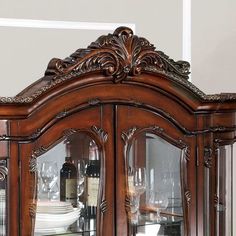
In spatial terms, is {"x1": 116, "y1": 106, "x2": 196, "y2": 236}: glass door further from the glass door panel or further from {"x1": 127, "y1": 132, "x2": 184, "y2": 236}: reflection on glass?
the glass door panel

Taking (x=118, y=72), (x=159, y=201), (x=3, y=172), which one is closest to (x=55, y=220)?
(x=3, y=172)

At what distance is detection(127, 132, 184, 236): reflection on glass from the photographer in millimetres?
1900

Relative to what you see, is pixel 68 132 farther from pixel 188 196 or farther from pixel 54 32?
pixel 54 32

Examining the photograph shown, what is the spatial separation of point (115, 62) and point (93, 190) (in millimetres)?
350

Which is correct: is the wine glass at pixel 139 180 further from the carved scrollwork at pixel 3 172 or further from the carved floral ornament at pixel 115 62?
the carved scrollwork at pixel 3 172

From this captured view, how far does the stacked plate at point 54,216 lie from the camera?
176 cm

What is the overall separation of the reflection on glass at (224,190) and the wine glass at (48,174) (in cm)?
56

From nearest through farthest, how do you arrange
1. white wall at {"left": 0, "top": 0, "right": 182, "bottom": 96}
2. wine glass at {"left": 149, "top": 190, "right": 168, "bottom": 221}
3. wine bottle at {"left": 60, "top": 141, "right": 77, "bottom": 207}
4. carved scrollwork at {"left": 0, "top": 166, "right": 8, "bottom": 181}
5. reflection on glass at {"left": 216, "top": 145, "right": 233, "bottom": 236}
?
carved scrollwork at {"left": 0, "top": 166, "right": 8, "bottom": 181} → wine bottle at {"left": 60, "top": 141, "right": 77, "bottom": 207} → wine glass at {"left": 149, "top": 190, "right": 168, "bottom": 221} → reflection on glass at {"left": 216, "top": 145, "right": 233, "bottom": 236} → white wall at {"left": 0, "top": 0, "right": 182, "bottom": 96}

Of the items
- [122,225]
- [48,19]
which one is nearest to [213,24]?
[48,19]

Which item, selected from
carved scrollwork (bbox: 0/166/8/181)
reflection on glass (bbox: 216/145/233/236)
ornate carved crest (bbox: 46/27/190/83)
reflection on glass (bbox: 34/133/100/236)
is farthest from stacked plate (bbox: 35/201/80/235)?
reflection on glass (bbox: 216/145/233/236)

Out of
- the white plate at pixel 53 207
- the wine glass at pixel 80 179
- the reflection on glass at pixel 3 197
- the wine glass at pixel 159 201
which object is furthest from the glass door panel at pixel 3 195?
the wine glass at pixel 159 201

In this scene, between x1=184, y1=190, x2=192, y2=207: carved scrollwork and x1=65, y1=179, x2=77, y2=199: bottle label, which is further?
x1=184, y1=190, x2=192, y2=207: carved scrollwork

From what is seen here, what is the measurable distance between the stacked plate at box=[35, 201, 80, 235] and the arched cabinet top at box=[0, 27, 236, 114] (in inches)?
10.9

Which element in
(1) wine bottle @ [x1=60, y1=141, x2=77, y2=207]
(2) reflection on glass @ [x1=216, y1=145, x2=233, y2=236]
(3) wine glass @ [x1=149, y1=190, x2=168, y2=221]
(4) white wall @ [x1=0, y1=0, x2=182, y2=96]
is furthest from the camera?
(4) white wall @ [x1=0, y1=0, x2=182, y2=96]
